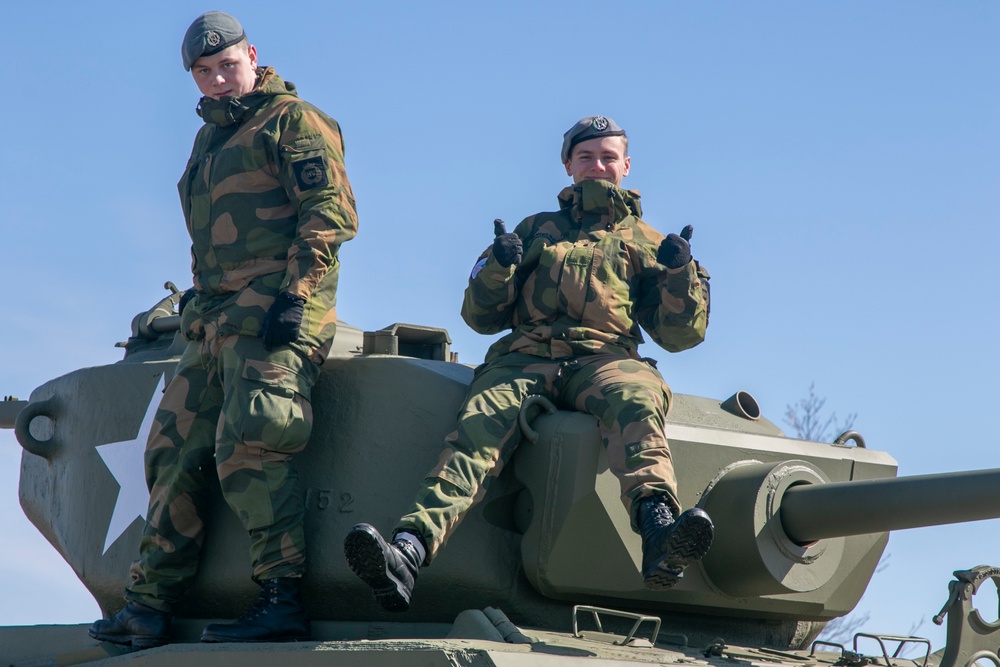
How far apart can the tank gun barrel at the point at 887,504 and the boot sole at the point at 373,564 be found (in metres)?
1.89

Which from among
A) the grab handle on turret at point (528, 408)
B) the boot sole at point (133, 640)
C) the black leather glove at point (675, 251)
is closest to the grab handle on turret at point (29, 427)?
the boot sole at point (133, 640)

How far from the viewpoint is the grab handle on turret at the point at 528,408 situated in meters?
6.26

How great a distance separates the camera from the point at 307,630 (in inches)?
242

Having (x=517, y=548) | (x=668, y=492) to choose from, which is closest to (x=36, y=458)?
(x=517, y=548)

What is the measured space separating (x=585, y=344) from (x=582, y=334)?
0.05m

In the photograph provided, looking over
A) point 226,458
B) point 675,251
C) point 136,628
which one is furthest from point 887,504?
point 136,628

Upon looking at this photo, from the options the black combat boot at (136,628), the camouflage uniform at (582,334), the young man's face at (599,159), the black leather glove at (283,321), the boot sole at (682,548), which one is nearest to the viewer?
the boot sole at (682,548)

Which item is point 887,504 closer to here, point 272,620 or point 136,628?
point 272,620

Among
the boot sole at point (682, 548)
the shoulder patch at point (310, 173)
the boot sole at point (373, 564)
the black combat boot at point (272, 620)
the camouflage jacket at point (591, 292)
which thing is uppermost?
the shoulder patch at point (310, 173)

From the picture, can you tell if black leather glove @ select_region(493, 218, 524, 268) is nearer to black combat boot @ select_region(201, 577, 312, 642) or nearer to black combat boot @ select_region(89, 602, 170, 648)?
black combat boot @ select_region(201, 577, 312, 642)

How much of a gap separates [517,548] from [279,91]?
7.53ft

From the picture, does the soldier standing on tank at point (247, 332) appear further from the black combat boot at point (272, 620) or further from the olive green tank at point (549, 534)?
the olive green tank at point (549, 534)

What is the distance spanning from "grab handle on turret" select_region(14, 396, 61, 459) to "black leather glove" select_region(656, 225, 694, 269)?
3.15 metres

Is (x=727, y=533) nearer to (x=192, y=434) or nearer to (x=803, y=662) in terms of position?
(x=803, y=662)
